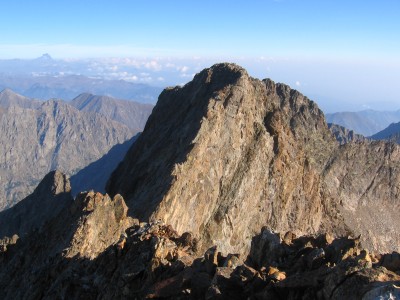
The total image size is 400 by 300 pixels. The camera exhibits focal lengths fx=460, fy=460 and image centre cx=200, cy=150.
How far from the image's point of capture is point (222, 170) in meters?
67.0

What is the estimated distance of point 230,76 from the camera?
81562 mm

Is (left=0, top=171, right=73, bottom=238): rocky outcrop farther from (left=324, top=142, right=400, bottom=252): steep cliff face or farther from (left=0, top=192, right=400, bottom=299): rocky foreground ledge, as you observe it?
(left=324, top=142, right=400, bottom=252): steep cliff face

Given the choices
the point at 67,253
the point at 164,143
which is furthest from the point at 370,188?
the point at 67,253

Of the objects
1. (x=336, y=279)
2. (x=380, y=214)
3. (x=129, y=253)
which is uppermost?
(x=336, y=279)

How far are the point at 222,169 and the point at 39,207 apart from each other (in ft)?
185

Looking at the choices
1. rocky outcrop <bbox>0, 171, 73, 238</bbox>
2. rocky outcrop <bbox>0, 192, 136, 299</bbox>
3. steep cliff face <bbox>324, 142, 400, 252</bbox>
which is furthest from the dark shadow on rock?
steep cliff face <bbox>324, 142, 400, 252</bbox>

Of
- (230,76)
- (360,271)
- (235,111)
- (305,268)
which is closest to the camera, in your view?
(360,271)

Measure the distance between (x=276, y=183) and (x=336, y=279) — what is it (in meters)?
57.4

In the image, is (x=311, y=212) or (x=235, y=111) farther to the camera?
(x=311, y=212)

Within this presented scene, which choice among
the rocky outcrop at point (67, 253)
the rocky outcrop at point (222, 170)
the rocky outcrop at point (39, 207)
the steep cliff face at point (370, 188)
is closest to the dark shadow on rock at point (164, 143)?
the rocky outcrop at point (222, 170)

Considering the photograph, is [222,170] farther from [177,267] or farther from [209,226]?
[177,267]

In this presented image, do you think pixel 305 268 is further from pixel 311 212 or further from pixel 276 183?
pixel 311 212

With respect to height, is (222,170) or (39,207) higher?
(222,170)

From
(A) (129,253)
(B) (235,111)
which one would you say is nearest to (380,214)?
(B) (235,111)
